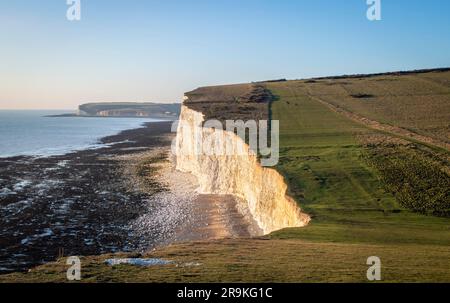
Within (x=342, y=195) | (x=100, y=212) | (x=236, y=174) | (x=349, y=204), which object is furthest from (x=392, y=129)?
(x=100, y=212)

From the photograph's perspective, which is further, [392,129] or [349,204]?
[392,129]

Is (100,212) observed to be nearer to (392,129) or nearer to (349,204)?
(349,204)

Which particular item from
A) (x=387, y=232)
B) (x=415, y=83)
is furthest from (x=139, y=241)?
(x=415, y=83)

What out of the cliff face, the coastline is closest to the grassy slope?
the cliff face

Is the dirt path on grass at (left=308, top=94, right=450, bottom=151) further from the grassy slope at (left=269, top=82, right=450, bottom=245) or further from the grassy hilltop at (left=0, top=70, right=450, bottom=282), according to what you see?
the grassy slope at (left=269, top=82, right=450, bottom=245)

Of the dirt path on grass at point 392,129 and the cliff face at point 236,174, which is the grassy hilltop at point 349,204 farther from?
the cliff face at point 236,174

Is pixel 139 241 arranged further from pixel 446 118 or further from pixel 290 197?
pixel 446 118
